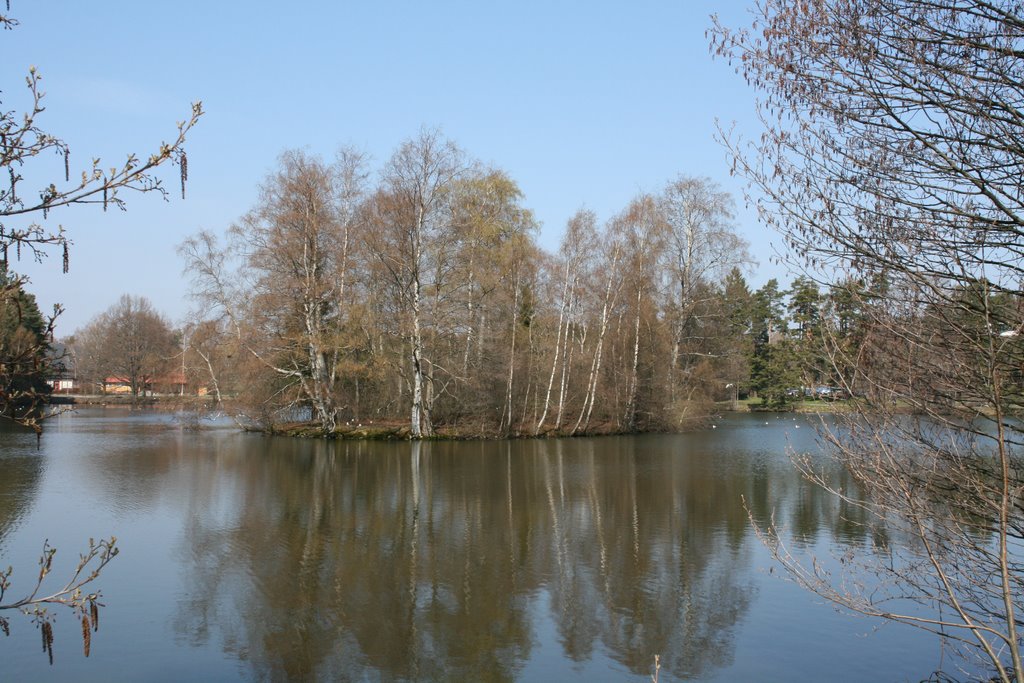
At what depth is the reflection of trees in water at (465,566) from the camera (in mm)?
8969

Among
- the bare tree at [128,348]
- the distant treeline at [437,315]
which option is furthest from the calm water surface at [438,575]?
the bare tree at [128,348]

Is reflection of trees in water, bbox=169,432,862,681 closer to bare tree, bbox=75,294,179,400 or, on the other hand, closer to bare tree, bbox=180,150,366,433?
bare tree, bbox=180,150,366,433

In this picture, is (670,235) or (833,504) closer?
(833,504)

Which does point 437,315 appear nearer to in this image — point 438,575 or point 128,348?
point 438,575

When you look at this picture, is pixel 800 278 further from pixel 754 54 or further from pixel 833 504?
pixel 833 504

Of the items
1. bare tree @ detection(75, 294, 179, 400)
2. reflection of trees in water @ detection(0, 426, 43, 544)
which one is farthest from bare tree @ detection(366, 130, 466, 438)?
bare tree @ detection(75, 294, 179, 400)

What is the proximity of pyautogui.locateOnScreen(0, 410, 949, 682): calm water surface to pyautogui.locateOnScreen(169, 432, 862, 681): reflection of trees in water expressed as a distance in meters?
0.04

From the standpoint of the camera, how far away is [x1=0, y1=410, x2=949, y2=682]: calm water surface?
8.59 m

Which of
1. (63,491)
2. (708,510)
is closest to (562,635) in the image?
(708,510)

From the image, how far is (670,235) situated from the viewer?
3666 cm

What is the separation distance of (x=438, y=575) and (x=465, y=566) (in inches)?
25.5

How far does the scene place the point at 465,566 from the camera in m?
12.2

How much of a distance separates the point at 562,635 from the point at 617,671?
44.7 inches

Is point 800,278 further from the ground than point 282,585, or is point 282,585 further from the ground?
point 800,278
